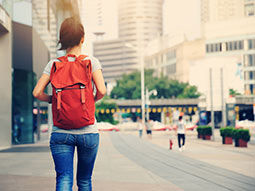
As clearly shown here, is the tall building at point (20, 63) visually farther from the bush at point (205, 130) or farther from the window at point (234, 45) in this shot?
the window at point (234, 45)

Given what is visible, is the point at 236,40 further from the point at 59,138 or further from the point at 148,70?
the point at 59,138

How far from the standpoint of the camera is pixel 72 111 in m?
3.47

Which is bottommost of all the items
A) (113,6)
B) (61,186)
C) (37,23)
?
(61,186)

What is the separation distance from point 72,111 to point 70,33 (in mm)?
688

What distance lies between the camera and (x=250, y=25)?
9944cm

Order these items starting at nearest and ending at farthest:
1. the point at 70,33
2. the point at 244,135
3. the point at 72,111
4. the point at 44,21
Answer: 1. the point at 72,111
2. the point at 70,33
3. the point at 244,135
4. the point at 44,21

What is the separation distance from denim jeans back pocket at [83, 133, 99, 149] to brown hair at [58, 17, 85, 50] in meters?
0.74

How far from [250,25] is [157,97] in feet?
88.6

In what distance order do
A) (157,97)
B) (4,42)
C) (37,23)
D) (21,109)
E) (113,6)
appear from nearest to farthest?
(113,6)
(4,42)
(21,109)
(37,23)
(157,97)

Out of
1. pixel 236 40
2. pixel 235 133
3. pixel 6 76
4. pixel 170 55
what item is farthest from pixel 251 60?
pixel 6 76

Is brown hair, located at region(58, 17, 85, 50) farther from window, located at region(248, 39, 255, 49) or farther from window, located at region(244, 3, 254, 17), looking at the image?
window, located at region(244, 3, 254, 17)

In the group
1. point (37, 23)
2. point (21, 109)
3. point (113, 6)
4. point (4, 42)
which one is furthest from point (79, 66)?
point (37, 23)

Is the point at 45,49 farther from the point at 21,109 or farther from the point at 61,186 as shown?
the point at 61,186

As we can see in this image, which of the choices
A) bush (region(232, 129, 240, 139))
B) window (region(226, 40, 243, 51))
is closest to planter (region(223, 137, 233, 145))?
bush (region(232, 129, 240, 139))
